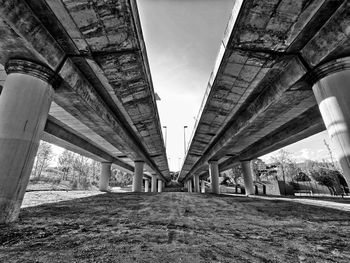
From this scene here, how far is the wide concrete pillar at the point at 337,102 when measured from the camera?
5113mm

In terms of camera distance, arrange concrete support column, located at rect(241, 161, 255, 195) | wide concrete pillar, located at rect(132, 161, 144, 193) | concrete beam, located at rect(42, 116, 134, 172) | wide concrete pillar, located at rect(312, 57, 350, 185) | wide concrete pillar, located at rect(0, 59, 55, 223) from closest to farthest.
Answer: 1. wide concrete pillar, located at rect(0, 59, 55, 223)
2. wide concrete pillar, located at rect(312, 57, 350, 185)
3. concrete beam, located at rect(42, 116, 134, 172)
4. concrete support column, located at rect(241, 161, 255, 195)
5. wide concrete pillar, located at rect(132, 161, 144, 193)

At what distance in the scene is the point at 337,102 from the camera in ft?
17.5

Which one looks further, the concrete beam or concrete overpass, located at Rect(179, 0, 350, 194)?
the concrete beam

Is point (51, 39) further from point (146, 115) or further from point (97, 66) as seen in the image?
point (146, 115)

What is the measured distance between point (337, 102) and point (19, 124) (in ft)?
31.9

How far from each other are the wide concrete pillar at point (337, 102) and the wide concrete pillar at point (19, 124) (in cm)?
936

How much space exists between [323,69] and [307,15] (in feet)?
6.85

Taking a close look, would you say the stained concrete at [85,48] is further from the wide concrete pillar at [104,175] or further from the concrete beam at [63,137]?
the wide concrete pillar at [104,175]

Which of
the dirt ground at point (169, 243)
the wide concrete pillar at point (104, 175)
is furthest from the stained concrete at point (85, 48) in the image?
the wide concrete pillar at point (104, 175)

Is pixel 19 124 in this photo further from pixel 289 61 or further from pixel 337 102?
pixel 337 102

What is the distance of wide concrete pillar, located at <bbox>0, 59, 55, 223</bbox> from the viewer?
4.36 metres

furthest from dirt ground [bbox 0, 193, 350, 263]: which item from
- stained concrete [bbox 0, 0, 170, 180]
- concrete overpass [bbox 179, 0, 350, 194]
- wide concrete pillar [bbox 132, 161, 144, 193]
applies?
wide concrete pillar [bbox 132, 161, 144, 193]

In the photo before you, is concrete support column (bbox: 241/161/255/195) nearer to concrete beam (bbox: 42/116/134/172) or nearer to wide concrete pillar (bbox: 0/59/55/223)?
concrete beam (bbox: 42/116/134/172)

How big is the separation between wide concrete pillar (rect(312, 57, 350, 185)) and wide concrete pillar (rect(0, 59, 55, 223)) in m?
9.36
